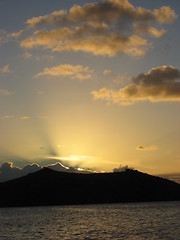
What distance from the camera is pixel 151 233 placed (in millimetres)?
74125

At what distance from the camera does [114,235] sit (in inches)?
2837

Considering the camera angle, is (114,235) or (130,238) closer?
(130,238)

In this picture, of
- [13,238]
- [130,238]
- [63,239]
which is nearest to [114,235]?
[130,238]

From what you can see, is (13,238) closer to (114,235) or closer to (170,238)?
(114,235)

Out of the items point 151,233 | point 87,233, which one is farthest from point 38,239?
point 151,233

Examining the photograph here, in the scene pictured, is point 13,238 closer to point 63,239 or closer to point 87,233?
point 63,239

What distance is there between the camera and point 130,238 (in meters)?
66.9

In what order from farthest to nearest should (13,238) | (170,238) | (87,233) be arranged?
(87,233) < (13,238) < (170,238)

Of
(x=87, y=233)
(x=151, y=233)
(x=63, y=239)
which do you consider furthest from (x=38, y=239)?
(x=151, y=233)

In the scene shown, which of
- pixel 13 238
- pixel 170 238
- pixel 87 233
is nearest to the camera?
pixel 170 238

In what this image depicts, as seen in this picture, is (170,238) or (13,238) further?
(13,238)

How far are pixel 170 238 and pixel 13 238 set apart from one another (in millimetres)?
27568

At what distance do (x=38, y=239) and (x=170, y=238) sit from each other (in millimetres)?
22514

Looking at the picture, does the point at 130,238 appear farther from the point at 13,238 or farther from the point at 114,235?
the point at 13,238
